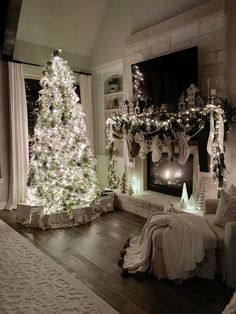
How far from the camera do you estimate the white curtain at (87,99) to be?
5980 mm

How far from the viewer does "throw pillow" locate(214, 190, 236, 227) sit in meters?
2.82

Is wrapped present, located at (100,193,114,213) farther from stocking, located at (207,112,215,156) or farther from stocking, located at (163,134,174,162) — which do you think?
stocking, located at (207,112,215,156)

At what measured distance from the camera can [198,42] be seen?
3861 millimetres

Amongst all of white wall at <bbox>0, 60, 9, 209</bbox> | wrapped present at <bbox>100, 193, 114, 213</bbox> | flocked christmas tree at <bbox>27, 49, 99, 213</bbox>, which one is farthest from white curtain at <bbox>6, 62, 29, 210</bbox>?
wrapped present at <bbox>100, 193, 114, 213</bbox>

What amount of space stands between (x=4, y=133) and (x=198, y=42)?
147 inches

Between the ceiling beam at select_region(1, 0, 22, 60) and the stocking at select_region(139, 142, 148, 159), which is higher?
the ceiling beam at select_region(1, 0, 22, 60)

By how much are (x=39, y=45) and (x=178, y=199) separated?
13.2ft

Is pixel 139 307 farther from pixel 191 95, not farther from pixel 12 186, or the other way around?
pixel 12 186

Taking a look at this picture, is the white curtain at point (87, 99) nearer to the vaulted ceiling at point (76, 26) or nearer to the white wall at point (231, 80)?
the vaulted ceiling at point (76, 26)

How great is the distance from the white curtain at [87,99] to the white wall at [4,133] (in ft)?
5.30

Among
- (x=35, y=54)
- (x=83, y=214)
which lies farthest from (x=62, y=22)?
(x=83, y=214)

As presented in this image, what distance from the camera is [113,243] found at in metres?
3.55

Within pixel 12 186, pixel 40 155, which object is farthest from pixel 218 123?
pixel 12 186

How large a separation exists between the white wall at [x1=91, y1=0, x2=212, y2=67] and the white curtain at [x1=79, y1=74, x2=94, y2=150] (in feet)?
1.39
